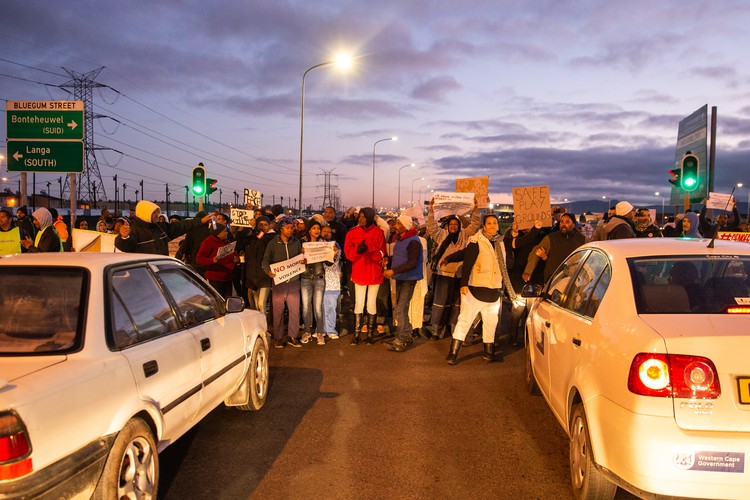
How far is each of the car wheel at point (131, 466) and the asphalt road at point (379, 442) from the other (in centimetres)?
55

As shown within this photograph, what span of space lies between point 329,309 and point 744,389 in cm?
702

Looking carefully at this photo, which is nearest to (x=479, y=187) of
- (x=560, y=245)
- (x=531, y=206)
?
(x=531, y=206)

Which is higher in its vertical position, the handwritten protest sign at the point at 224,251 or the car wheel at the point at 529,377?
the handwritten protest sign at the point at 224,251

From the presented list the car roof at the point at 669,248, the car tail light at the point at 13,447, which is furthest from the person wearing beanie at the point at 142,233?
the car roof at the point at 669,248

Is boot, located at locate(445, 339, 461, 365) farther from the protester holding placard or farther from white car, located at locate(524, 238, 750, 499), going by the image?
white car, located at locate(524, 238, 750, 499)

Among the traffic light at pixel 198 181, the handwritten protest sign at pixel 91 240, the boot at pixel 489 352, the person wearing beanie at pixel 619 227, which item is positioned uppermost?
the traffic light at pixel 198 181

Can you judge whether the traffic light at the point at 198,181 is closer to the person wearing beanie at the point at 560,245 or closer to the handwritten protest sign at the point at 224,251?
the handwritten protest sign at the point at 224,251

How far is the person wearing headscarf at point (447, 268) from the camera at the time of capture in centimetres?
949

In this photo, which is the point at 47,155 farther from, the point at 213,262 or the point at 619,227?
the point at 619,227

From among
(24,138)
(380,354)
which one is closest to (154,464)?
(380,354)

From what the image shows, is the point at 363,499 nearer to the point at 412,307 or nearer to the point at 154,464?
the point at 154,464

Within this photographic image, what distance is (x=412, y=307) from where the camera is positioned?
9805 millimetres

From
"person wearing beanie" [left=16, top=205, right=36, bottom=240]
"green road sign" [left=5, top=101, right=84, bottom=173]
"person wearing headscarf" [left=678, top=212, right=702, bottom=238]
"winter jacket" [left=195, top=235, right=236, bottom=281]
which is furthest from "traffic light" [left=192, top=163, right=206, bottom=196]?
"person wearing headscarf" [left=678, top=212, right=702, bottom=238]

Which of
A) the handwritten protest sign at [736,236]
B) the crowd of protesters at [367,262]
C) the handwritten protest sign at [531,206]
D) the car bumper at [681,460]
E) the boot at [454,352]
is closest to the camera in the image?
the car bumper at [681,460]
